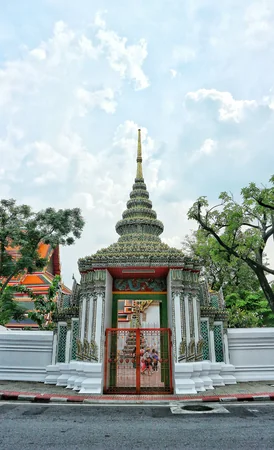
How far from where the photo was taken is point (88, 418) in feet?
21.4

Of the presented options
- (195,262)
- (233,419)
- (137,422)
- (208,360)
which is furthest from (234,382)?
(137,422)

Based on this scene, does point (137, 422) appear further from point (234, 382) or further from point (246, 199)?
point (246, 199)

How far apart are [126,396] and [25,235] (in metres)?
9.43

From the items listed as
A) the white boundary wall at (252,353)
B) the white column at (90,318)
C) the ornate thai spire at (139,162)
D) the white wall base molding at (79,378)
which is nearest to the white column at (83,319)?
the white column at (90,318)

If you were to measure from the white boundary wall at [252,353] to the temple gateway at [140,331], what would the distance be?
413 mm

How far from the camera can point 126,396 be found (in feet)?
29.1

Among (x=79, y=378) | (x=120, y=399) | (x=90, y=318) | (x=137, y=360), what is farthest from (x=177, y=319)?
(x=79, y=378)

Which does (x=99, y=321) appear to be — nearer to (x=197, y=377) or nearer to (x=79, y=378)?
(x=79, y=378)

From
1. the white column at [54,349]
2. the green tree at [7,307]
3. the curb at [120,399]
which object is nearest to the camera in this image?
the curb at [120,399]

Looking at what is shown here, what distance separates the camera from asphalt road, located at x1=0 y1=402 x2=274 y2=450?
4.86 metres

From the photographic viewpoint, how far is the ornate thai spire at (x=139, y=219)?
41.3 feet

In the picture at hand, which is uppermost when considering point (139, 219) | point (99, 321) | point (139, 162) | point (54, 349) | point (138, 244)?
point (139, 162)

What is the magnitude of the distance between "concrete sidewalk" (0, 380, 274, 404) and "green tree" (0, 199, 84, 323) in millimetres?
6356

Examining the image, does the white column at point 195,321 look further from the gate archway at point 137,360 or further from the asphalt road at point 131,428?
the asphalt road at point 131,428
